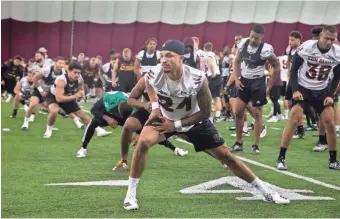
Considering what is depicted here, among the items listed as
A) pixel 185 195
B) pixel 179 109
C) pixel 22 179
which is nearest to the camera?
pixel 179 109

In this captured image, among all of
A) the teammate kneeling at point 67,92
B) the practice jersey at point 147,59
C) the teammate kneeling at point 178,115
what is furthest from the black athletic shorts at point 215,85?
the teammate kneeling at point 178,115

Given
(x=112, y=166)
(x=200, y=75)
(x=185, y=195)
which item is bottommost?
(x=112, y=166)

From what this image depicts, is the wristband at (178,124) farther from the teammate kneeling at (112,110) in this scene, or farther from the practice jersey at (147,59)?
the practice jersey at (147,59)

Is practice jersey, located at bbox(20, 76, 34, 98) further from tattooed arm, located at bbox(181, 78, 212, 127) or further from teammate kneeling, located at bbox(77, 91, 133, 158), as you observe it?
tattooed arm, located at bbox(181, 78, 212, 127)

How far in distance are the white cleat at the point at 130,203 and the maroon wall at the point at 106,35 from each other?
2880 centimetres

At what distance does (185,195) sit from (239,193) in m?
0.56

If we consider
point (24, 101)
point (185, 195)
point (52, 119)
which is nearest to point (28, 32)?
point (24, 101)

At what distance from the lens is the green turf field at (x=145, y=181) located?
5969 mm

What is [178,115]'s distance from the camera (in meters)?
6.34

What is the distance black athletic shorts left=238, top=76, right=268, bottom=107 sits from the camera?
33.2 ft

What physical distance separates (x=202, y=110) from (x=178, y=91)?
0.30 meters

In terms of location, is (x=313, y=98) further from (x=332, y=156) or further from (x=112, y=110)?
(x=112, y=110)

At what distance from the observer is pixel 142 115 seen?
27.0 feet

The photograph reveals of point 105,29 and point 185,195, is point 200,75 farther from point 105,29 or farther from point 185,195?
point 105,29
